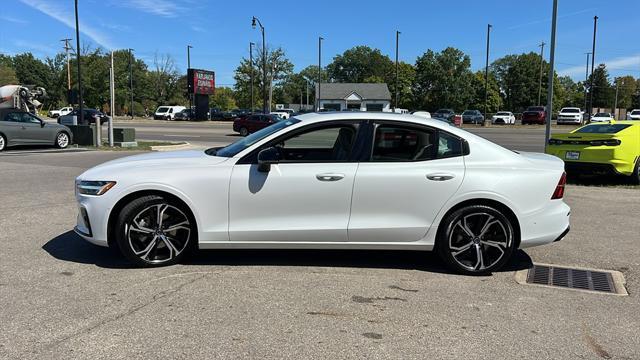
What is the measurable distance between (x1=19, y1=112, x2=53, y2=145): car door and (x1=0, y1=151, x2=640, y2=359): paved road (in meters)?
14.0

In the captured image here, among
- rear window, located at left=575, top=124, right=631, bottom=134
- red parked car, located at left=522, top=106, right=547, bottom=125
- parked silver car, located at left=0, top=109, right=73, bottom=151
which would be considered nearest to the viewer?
rear window, located at left=575, top=124, right=631, bottom=134

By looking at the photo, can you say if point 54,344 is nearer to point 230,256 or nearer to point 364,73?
point 230,256

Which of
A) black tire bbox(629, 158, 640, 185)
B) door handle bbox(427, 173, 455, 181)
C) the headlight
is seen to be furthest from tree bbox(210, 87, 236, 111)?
door handle bbox(427, 173, 455, 181)

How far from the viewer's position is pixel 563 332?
3.87 m

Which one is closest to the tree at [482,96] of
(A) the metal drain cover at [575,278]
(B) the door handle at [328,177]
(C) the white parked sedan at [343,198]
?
(A) the metal drain cover at [575,278]

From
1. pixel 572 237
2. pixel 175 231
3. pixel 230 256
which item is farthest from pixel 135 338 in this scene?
pixel 572 237

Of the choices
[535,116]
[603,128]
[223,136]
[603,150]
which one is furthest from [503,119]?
[603,150]

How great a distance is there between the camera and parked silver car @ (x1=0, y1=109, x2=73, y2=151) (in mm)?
18016

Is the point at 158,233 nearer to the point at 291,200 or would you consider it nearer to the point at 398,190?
the point at 291,200

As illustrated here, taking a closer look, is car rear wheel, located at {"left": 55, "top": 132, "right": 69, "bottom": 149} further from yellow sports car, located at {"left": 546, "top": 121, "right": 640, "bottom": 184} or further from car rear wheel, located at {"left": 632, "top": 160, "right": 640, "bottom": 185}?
car rear wheel, located at {"left": 632, "top": 160, "right": 640, "bottom": 185}

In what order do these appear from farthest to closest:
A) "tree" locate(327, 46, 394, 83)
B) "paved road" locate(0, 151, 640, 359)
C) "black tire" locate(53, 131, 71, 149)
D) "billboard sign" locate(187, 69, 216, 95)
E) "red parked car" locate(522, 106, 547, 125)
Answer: "tree" locate(327, 46, 394, 83), "billboard sign" locate(187, 69, 216, 95), "red parked car" locate(522, 106, 547, 125), "black tire" locate(53, 131, 71, 149), "paved road" locate(0, 151, 640, 359)

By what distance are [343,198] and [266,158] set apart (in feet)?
2.69

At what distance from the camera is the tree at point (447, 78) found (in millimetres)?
91375

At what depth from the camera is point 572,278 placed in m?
5.17
